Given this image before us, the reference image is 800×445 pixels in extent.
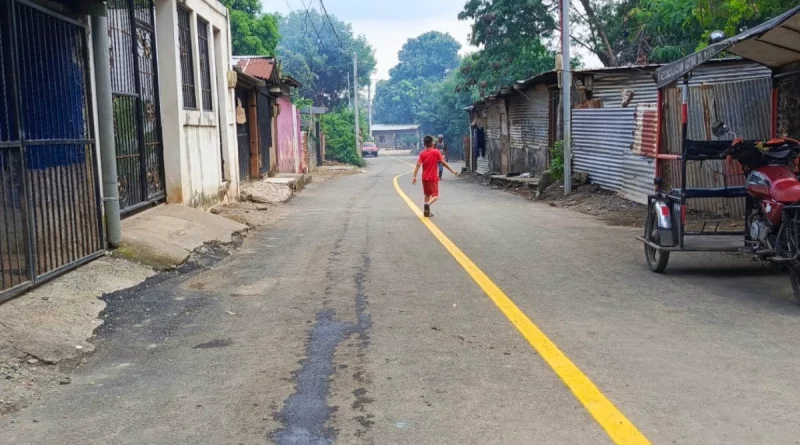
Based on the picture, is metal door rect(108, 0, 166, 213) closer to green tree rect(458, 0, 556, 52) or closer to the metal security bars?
the metal security bars

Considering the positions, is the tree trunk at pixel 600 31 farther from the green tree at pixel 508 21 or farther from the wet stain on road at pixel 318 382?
the wet stain on road at pixel 318 382

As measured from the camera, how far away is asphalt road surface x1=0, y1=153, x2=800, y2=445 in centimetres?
405

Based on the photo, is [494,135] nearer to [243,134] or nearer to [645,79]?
[243,134]

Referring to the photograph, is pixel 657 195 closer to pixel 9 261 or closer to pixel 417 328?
pixel 417 328

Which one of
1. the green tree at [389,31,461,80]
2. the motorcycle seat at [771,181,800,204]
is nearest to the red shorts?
the motorcycle seat at [771,181,800,204]

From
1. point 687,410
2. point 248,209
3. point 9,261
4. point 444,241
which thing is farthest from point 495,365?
point 248,209

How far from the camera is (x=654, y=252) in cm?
871

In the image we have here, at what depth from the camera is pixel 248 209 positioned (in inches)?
646

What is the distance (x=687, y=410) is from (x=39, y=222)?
5798 mm

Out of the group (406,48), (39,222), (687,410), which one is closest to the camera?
(687,410)

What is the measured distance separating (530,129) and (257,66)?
30.1 ft

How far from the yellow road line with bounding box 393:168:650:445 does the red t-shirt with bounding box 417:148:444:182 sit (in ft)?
23.0

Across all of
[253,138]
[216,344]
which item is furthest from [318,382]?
[253,138]

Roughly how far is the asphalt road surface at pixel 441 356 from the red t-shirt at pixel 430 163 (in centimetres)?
551
